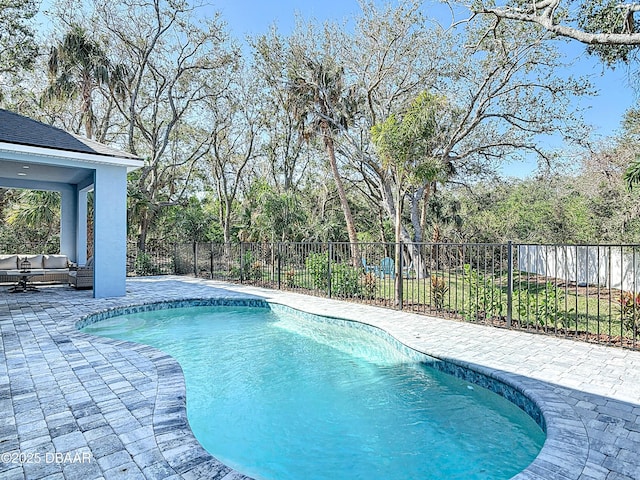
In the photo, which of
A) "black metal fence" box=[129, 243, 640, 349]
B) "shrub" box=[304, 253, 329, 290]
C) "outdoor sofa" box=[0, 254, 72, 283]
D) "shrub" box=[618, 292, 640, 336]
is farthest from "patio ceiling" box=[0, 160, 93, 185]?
"shrub" box=[618, 292, 640, 336]

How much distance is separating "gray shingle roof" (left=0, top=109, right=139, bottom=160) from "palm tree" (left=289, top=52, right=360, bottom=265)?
282 inches

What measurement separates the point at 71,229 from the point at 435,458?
14102mm

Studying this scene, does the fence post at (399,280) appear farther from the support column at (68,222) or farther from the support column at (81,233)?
the support column at (68,222)

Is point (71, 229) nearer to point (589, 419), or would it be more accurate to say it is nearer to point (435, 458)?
point (435, 458)

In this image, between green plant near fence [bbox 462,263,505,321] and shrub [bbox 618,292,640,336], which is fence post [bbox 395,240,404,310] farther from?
shrub [bbox 618,292,640,336]

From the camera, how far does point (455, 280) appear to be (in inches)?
298

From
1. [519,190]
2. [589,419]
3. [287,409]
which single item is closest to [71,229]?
[287,409]

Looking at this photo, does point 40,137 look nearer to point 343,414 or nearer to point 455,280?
point 343,414

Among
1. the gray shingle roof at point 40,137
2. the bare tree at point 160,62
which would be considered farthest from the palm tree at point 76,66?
the gray shingle roof at point 40,137

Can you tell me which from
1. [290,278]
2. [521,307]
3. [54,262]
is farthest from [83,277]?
[521,307]

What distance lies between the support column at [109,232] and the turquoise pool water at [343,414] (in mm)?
3423

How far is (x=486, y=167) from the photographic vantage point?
53.2 ft

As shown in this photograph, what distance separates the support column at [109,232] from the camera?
9.52 m

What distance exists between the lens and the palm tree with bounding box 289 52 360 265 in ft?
46.2
